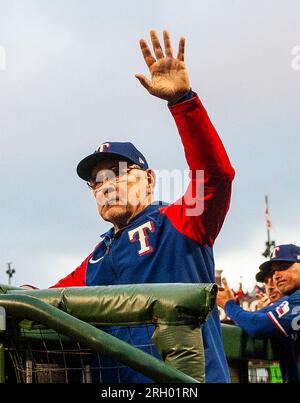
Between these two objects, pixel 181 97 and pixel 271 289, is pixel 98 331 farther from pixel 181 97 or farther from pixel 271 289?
pixel 271 289

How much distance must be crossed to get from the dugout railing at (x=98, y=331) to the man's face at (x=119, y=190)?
107 centimetres

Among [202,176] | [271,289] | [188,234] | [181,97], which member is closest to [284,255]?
[271,289]

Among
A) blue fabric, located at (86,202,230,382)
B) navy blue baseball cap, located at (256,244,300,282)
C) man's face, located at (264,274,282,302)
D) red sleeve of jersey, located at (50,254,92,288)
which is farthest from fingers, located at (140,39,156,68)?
man's face, located at (264,274,282,302)

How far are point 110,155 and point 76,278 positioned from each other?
67cm

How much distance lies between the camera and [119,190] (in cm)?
370

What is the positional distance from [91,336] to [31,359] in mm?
441

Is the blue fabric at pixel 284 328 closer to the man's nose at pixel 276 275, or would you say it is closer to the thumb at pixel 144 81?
the man's nose at pixel 276 275

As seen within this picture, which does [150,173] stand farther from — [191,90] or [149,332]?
[149,332]

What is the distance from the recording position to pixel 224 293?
16.0ft

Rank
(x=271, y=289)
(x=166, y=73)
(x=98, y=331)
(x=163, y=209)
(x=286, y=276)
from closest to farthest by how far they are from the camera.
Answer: (x=98, y=331) → (x=166, y=73) → (x=163, y=209) → (x=286, y=276) → (x=271, y=289)

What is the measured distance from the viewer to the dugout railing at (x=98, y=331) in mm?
2270

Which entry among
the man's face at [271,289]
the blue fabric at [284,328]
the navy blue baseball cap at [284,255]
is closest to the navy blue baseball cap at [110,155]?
the blue fabric at [284,328]

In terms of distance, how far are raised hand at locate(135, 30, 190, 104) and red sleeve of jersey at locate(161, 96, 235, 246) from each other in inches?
2.7

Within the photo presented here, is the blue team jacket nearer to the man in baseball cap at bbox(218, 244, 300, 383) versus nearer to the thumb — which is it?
the thumb
